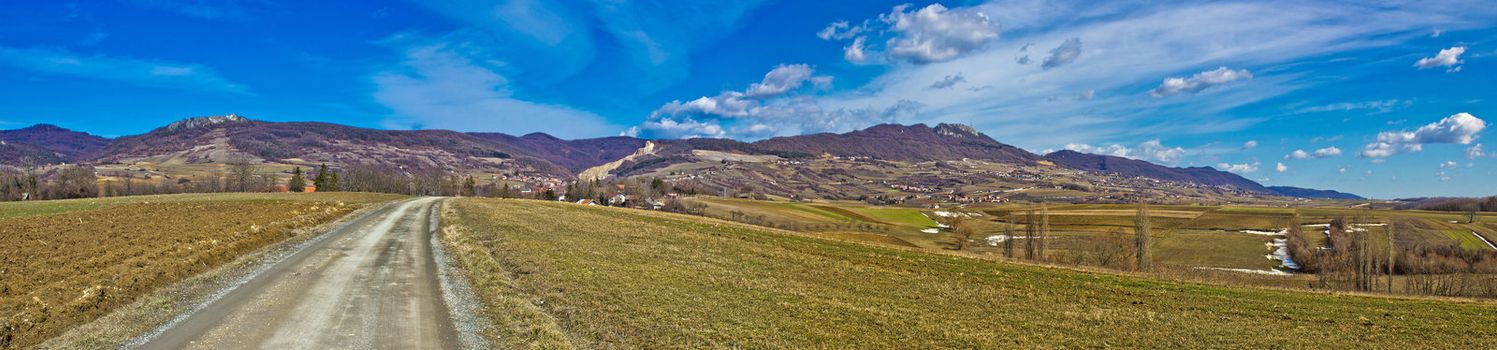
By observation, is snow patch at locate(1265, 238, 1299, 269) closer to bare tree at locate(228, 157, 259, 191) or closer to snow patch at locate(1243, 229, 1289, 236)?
snow patch at locate(1243, 229, 1289, 236)

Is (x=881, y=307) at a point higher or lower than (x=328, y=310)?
lower

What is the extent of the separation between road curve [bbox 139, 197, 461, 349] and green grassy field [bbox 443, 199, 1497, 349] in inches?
66.6

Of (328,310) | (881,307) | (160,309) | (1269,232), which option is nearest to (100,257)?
(160,309)

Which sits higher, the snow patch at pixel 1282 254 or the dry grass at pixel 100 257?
the dry grass at pixel 100 257

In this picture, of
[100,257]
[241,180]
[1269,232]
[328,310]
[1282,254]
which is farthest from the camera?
[241,180]

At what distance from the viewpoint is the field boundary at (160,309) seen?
13516 millimetres

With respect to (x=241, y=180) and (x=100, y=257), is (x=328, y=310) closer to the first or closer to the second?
(x=100, y=257)

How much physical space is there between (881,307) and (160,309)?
18.9 m

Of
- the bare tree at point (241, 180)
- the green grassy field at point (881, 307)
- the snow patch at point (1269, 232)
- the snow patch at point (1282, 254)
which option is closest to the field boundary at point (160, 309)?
the green grassy field at point (881, 307)

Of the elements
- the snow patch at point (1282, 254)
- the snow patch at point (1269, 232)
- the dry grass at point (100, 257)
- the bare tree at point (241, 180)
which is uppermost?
the bare tree at point (241, 180)

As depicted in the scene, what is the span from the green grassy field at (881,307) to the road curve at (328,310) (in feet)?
5.55

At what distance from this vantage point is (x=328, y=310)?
1673cm

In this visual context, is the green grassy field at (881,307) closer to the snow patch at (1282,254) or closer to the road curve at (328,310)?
the road curve at (328,310)

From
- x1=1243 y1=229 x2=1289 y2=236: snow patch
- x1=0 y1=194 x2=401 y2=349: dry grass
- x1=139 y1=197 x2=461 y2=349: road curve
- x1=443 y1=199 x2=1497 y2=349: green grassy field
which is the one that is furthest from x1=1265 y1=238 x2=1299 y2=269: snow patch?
x1=0 y1=194 x2=401 y2=349: dry grass
